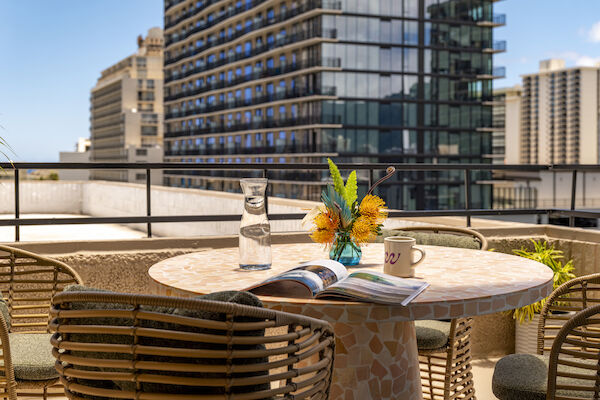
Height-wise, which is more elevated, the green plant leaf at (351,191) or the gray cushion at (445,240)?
the green plant leaf at (351,191)

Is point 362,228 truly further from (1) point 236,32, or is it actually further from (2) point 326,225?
(1) point 236,32

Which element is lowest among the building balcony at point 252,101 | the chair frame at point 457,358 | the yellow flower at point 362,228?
the chair frame at point 457,358

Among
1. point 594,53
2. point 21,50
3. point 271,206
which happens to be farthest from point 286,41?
point 594,53

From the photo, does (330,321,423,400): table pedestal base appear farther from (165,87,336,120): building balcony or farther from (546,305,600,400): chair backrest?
(165,87,336,120): building balcony

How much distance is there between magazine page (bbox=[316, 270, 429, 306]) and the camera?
1592mm

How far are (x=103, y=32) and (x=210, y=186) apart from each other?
108009mm

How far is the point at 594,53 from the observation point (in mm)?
192875

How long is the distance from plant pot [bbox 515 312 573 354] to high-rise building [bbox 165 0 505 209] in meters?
39.3

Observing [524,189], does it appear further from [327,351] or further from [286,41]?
[327,351]

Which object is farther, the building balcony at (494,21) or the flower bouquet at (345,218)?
the building balcony at (494,21)

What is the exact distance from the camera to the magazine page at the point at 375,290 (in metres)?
1.59

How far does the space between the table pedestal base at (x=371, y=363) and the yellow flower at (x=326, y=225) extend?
0.28 meters

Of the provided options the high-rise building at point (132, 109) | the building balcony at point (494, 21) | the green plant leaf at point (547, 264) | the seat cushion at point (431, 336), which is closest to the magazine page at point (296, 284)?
the seat cushion at point (431, 336)

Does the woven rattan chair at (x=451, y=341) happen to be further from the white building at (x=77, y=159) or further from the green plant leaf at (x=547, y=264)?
the white building at (x=77, y=159)
